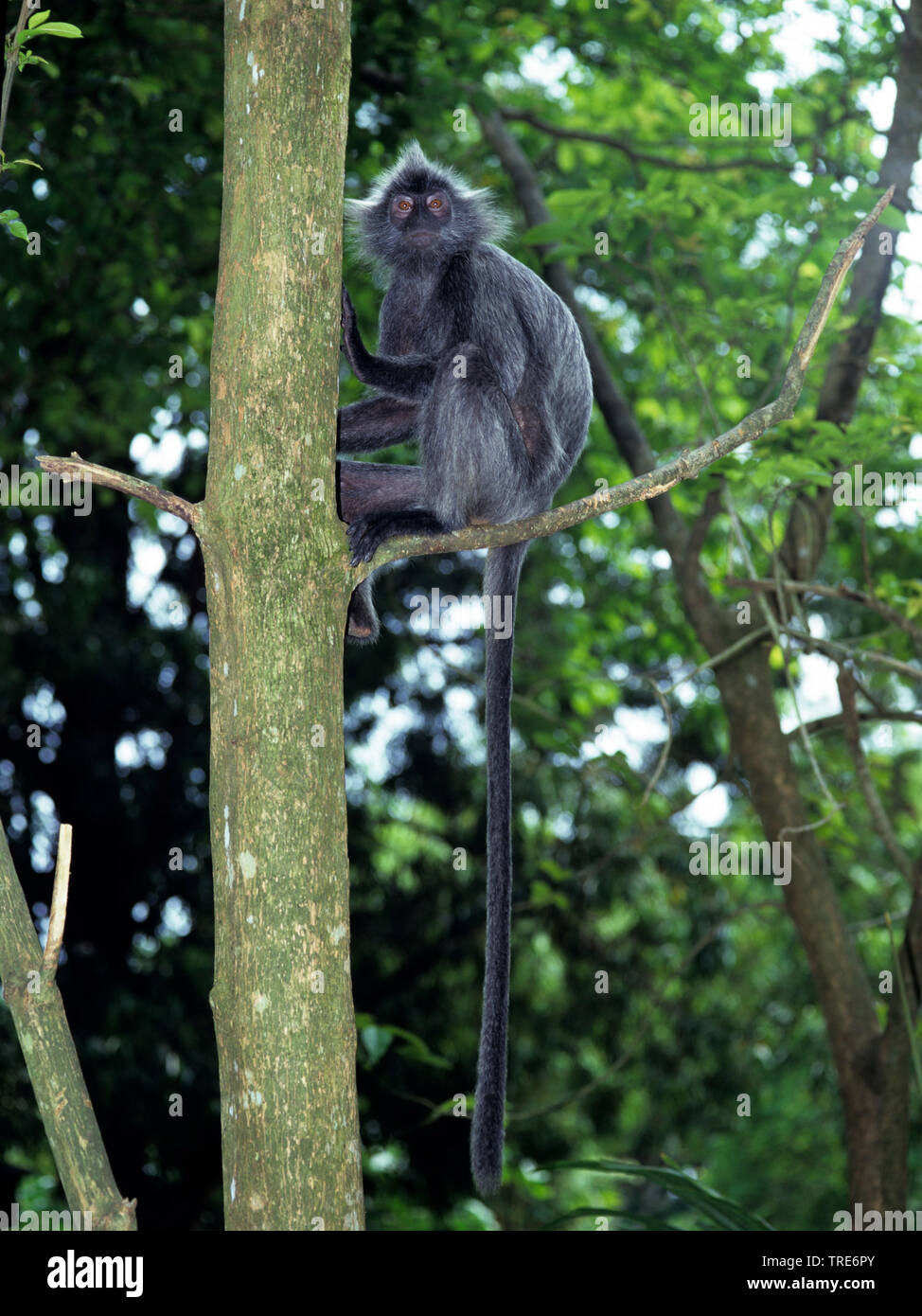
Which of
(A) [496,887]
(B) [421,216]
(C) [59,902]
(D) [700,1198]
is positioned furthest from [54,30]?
(D) [700,1198]

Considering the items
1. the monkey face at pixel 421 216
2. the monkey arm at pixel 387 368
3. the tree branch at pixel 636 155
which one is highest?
the tree branch at pixel 636 155

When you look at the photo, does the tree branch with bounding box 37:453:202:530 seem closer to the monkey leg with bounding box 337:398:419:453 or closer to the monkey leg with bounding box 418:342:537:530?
the monkey leg with bounding box 418:342:537:530

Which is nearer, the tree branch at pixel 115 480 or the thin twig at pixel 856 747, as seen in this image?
the tree branch at pixel 115 480

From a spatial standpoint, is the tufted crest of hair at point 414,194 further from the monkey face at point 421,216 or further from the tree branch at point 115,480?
the tree branch at point 115,480

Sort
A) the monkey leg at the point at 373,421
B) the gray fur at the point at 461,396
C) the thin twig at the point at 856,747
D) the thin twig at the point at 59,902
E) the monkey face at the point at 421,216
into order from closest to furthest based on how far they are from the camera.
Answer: the thin twig at the point at 59,902, the gray fur at the point at 461,396, the monkey leg at the point at 373,421, the monkey face at the point at 421,216, the thin twig at the point at 856,747

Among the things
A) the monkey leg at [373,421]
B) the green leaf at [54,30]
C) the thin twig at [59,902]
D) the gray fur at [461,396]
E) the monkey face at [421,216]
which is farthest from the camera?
the monkey face at [421,216]

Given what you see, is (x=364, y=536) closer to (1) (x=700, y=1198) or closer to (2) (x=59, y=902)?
(2) (x=59, y=902)

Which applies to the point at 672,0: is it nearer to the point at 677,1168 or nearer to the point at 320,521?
the point at 320,521

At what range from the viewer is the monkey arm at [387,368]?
310 cm

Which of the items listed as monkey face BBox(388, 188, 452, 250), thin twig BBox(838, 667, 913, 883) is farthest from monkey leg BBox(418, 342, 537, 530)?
thin twig BBox(838, 667, 913, 883)

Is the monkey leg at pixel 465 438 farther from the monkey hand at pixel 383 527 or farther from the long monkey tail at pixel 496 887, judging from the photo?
the long monkey tail at pixel 496 887

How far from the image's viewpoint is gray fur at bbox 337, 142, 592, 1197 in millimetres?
3217

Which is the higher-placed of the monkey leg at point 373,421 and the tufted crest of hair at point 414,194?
the tufted crest of hair at point 414,194

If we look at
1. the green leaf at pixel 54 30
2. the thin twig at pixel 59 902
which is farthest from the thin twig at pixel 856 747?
the green leaf at pixel 54 30
